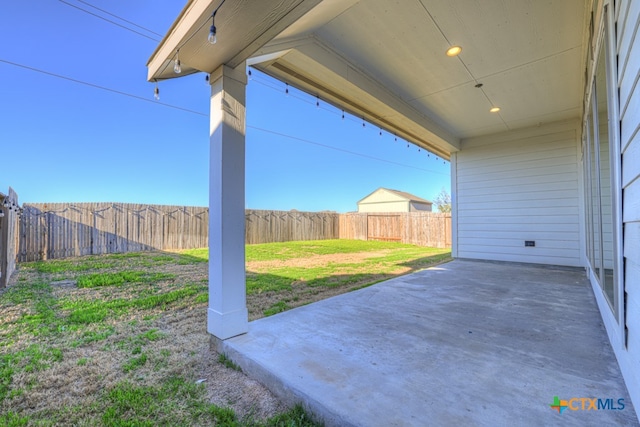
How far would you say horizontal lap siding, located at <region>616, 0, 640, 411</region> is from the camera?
114cm

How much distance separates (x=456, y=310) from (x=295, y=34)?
119 inches

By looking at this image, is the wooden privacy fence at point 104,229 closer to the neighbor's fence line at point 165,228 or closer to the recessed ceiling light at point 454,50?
the neighbor's fence line at point 165,228

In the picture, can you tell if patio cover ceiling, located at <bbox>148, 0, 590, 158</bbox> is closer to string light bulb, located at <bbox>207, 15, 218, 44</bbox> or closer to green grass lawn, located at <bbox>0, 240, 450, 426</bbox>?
string light bulb, located at <bbox>207, 15, 218, 44</bbox>

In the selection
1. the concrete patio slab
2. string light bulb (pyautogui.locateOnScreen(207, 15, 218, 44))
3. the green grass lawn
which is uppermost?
string light bulb (pyautogui.locateOnScreen(207, 15, 218, 44))

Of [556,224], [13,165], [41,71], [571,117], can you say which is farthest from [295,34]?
[13,165]

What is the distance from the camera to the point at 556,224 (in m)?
5.16

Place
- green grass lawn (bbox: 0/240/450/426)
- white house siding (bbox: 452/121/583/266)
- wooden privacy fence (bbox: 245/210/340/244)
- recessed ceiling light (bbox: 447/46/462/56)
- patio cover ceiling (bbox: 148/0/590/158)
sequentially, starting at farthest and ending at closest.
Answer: wooden privacy fence (bbox: 245/210/340/244)
white house siding (bbox: 452/121/583/266)
recessed ceiling light (bbox: 447/46/462/56)
patio cover ceiling (bbox: 148/0/590/158)
green grass lawn (bbox: 0/240/450/426)

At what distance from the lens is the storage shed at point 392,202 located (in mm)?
23125

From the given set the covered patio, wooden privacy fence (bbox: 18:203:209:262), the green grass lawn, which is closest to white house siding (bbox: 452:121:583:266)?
the covered patio

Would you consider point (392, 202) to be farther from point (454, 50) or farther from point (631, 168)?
point (631, 168)

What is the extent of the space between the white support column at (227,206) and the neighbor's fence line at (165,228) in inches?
299

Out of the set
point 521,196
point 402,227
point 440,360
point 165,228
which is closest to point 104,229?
point 165,228

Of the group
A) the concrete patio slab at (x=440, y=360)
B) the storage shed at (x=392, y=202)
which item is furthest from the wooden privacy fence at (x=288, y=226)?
the storage shed at (x=392, y=202)

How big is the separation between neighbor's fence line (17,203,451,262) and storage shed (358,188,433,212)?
34.0 feet
